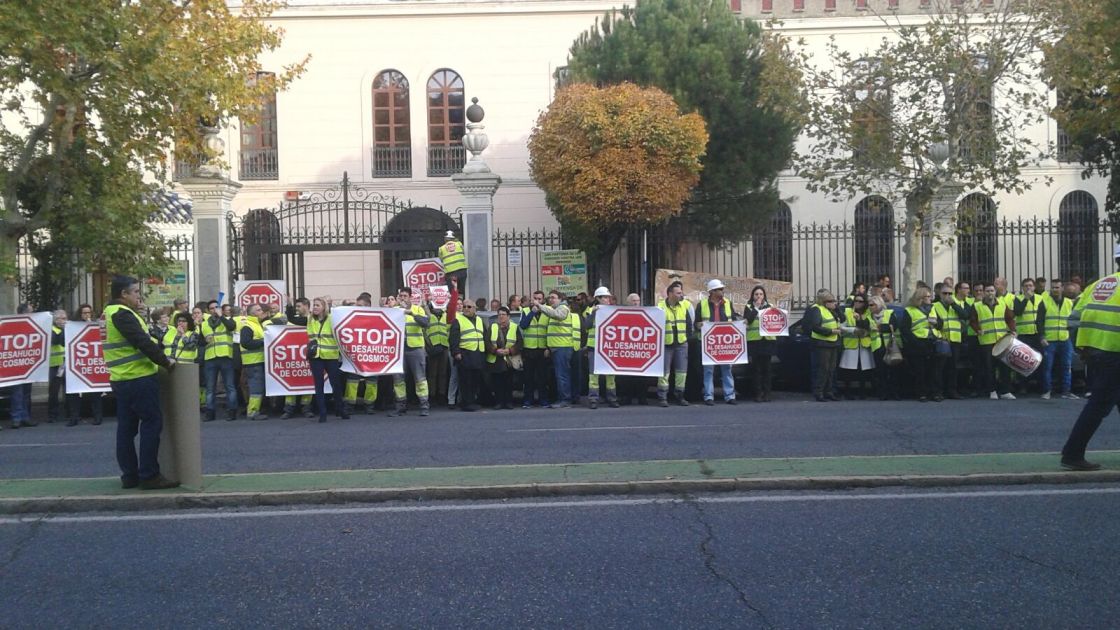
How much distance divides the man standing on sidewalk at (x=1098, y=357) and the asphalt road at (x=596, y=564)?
0.57 meters

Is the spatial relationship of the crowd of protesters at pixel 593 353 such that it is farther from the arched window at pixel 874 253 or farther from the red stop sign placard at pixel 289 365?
the arched window at pixel 874 253

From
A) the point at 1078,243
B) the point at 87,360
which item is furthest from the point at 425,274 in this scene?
the point at 1078,243

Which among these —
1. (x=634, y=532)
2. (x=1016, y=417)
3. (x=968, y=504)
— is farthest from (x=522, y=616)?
(x=1016, y=417)

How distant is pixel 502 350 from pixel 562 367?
3.27ft

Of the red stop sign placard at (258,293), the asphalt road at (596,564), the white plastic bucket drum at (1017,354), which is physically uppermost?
the red stop sign placard at (258,293)

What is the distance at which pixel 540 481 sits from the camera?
872 centimetres

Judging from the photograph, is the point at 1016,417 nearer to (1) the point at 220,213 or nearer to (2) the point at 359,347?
(2) the point at 359,347

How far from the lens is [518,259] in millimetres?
23453

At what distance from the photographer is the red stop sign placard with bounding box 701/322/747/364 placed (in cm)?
1620

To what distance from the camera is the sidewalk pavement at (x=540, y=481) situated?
8383mm

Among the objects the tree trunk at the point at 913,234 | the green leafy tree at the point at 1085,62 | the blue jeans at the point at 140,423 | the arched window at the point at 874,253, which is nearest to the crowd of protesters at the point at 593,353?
the green leafy tree at the point at 1085,62

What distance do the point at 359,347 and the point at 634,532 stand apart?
339 inches

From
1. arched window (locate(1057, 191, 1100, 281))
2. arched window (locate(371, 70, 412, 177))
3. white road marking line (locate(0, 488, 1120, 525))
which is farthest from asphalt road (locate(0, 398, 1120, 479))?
arched window (locate(371, 70, 412, 177))

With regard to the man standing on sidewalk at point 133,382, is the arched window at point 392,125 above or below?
above
